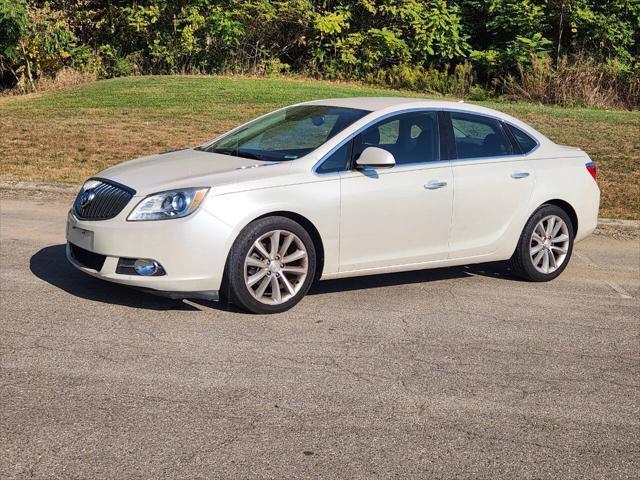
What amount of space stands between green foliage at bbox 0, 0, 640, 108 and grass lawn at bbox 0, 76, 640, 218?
308cm

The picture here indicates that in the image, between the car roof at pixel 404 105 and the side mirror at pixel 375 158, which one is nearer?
the side mirror at pixel 375 158

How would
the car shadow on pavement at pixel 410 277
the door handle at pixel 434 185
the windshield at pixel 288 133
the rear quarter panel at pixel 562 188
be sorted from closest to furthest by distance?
the windshield at pixel 288 133
the door handle at pixel 434 185
the car shadow on pavement at pixel 410 277
the rear quarter panel at pixel 562 188

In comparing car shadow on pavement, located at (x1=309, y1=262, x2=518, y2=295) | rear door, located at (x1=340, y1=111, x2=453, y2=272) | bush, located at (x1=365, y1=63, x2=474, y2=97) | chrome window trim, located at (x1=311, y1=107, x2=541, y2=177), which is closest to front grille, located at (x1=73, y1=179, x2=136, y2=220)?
chrome window trim, located at (x1=311, y1=107, x2=541, y2=177)

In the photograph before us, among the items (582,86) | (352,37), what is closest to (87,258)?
(582,86)

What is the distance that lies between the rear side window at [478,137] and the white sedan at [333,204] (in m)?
0.01

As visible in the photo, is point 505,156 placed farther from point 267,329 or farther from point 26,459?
point 26,459

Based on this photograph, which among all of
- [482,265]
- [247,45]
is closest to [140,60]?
[247,45]

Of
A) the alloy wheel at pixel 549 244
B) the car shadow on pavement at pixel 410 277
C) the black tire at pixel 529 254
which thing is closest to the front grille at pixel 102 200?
the car shadow on pavement at pixel 410 277

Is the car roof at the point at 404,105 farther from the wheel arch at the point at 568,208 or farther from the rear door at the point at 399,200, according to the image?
the wheel arch at the point at 568,208

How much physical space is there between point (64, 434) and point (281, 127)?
3.99 meters

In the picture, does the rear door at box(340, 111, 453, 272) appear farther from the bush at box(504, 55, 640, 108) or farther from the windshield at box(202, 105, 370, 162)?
the bush at box(504, 55, 640, 108)

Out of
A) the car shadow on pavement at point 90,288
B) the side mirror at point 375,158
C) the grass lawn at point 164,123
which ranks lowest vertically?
the grass lawn at point 164,123

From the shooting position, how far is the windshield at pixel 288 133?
7419 mm

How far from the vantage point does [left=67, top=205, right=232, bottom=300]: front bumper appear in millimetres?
6555
